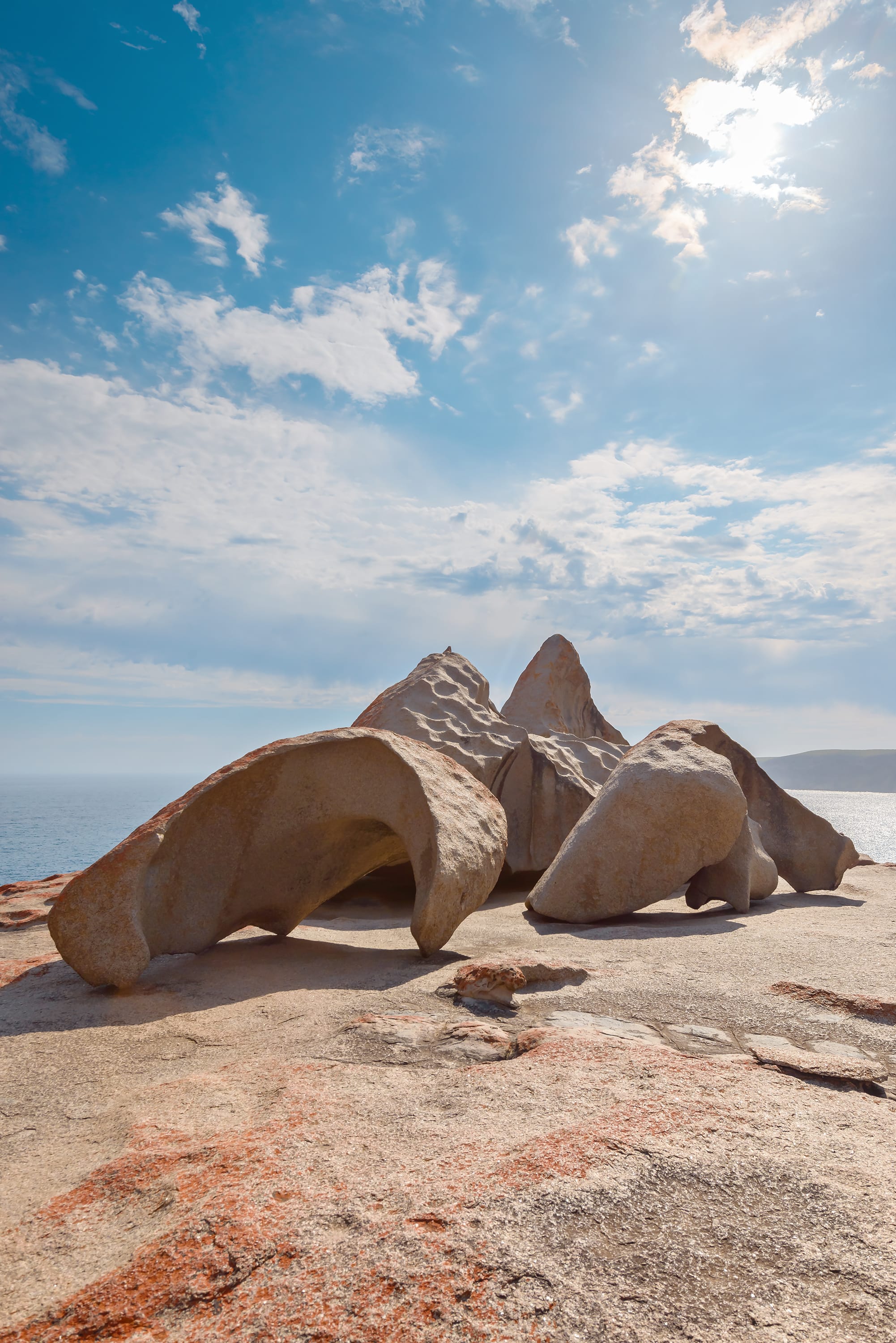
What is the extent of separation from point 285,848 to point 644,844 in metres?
3.14

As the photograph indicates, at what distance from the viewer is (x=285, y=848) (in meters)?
5.50

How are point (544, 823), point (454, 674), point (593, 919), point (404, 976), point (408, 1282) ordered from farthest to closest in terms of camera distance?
point (454, 674), point (544, 823), point (593, 919), point (404, 976), point (408, 1282)

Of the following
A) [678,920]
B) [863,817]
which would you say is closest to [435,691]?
[678,920]

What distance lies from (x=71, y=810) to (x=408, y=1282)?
69232 mm

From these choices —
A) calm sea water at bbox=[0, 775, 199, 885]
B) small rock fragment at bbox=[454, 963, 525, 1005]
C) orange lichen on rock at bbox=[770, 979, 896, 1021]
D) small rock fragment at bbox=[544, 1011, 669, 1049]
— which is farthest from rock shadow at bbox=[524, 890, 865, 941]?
calm sea water at bbox=[0, 775, 199, 885]

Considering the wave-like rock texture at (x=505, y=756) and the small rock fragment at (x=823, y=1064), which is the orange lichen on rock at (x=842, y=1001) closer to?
the small rock fragment at (x=823, y=1064)

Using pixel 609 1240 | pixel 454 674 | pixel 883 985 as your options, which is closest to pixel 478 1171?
pixel 609 1240

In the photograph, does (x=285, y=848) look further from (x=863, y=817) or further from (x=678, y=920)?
(x=863, y=817)

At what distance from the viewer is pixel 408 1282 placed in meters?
1.60

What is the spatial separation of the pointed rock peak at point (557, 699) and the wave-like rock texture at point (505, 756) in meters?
1.96

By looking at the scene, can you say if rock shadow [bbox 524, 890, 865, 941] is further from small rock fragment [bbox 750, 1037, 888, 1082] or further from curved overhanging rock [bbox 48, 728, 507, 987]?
small rock fragment [bbox 750, 1037, 888, 1082]

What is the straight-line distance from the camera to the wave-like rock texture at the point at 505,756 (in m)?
9.02

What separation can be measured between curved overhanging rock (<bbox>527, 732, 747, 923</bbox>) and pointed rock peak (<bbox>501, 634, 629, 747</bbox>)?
16.5 feet

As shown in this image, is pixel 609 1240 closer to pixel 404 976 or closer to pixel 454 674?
pixel 404 976
